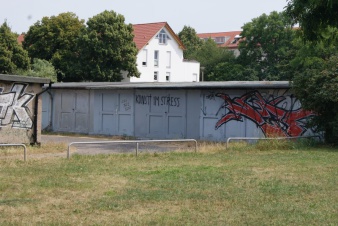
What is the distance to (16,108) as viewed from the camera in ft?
69.6

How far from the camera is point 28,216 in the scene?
9633mm

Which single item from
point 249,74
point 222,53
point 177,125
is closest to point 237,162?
point 177,125

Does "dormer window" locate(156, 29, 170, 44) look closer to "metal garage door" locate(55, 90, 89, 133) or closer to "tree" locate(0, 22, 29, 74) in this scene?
"tree" locate(0, 22, 29, 74)

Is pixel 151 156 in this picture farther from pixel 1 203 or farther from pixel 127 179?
pixel 1 203

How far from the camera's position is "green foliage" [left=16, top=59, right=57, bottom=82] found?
170ft

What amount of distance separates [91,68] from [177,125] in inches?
1125

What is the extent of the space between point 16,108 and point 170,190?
10.6m

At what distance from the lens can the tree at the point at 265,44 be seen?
67.2 meters

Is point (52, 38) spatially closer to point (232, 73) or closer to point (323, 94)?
point (232, 73)

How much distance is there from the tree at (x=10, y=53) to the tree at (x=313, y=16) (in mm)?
44773

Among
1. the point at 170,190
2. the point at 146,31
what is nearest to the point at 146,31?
the point at 146,31

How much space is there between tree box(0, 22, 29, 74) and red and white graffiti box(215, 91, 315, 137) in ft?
96.3

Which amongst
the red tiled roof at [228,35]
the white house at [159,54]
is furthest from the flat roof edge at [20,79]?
the red tiled roof at [228,35]

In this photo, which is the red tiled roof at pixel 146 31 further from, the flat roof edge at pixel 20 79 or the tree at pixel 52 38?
the flat roof edge at pixel 20 79
